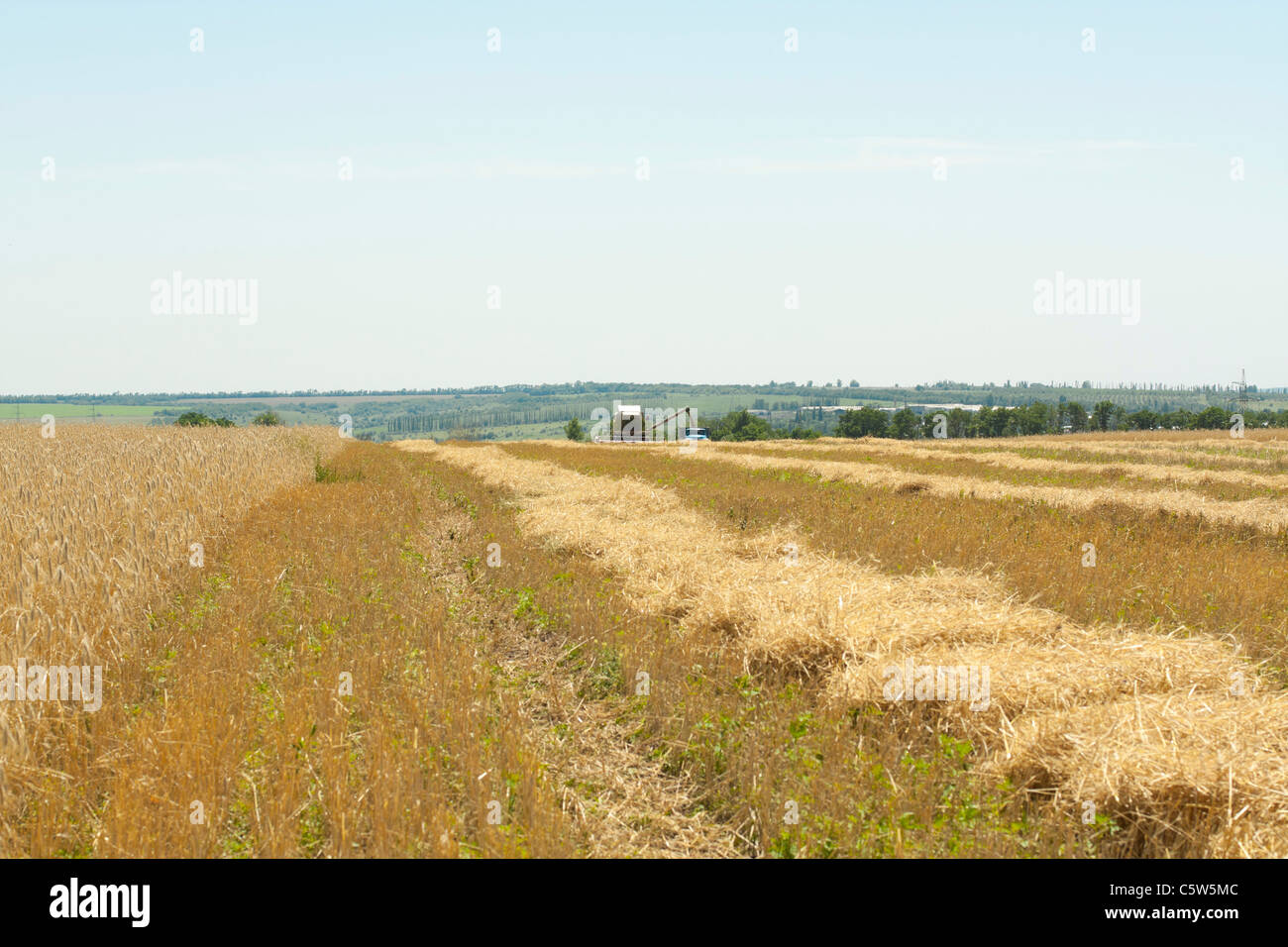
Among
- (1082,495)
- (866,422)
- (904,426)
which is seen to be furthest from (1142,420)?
(1082,495)

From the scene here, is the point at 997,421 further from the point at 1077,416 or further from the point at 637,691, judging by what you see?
the point at 637,691

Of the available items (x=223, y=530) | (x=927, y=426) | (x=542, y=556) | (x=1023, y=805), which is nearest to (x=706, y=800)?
(x=1023, y=805)

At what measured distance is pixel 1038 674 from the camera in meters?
6.10

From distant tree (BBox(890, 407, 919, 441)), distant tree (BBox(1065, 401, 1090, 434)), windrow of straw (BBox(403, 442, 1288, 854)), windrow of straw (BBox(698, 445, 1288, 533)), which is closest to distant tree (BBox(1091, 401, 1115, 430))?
distant tree (BBox(1065, 401, 1090, 434))

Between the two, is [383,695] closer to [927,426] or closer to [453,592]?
[453,592]

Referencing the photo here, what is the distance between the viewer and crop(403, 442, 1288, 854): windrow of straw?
14.8 ft

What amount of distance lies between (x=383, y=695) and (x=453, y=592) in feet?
13.2

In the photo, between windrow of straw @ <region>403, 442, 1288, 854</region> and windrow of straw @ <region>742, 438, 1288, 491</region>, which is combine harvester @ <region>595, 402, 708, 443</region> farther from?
windrow of straw @ <region>403, 442, 1288, 854</region>

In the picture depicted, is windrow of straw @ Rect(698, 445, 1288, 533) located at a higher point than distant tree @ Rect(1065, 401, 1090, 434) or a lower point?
lower

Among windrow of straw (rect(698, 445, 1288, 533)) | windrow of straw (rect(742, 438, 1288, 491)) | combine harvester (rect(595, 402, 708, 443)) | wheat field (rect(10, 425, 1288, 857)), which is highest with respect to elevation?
combine harvester (rect(595, 402, 708, 443))

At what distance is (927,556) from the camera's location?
1166 centimetres
